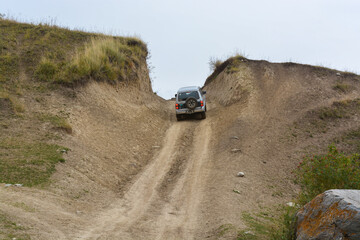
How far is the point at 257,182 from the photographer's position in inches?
468

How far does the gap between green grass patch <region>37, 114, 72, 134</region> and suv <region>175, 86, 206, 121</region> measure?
9.14m

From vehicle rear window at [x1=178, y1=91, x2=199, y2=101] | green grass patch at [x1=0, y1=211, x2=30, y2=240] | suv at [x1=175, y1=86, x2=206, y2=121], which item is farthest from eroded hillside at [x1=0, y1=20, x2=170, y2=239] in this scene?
vehicle rear window at [x1=178, y1=91, x2=199, y2=101]

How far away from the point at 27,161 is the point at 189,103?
12.8 meters

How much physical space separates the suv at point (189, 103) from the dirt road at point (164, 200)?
4.28 meters

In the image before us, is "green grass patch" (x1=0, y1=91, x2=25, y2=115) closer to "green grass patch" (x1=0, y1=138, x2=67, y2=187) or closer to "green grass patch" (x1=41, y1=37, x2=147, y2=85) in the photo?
"green grass patch" (x1=0, y1=138, x2=67, y2=187)

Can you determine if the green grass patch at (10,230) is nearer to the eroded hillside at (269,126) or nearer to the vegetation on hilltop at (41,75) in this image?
the vegetation on hilltop at (41,75)

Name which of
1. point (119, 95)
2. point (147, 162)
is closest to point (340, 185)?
point (147, 162)

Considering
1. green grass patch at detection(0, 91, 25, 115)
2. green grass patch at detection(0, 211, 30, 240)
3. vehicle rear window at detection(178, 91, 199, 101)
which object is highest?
vehicle rear window at detection(178, 91, 199, 101)

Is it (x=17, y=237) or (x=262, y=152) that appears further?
(x=262, y=152)

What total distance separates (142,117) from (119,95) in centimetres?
245

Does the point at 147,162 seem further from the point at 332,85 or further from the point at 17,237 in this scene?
the point at 332,85

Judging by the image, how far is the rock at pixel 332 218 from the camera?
455 cm

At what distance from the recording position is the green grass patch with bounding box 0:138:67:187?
929 centimetres

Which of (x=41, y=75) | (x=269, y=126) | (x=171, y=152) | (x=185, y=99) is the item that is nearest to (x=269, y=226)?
(x=171, y=152)
